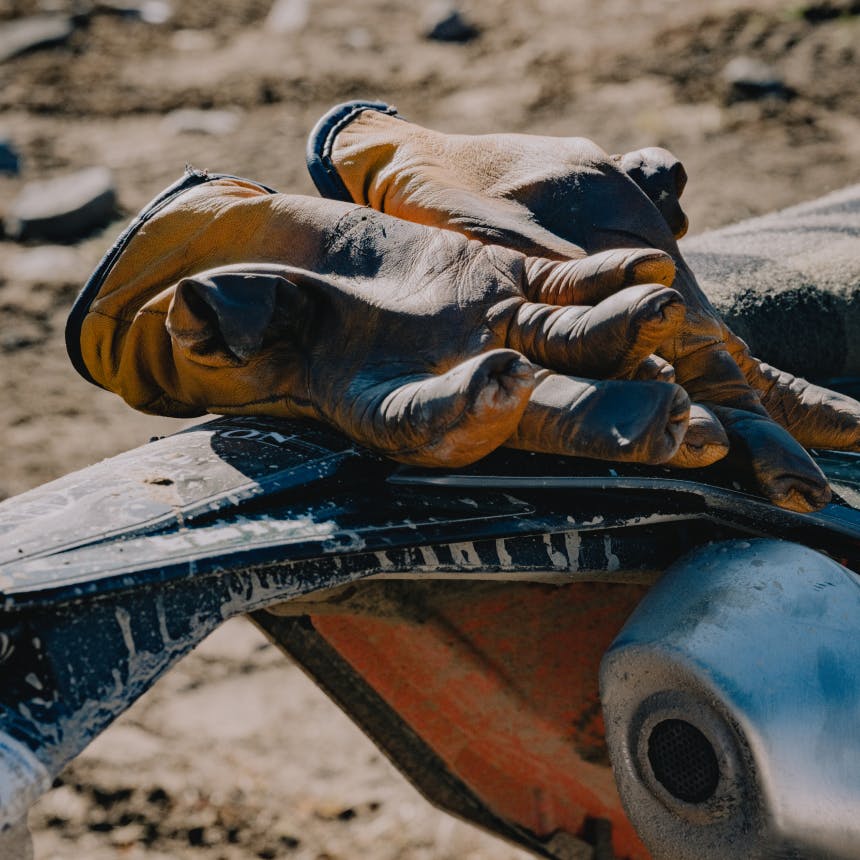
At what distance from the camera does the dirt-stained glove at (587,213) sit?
0.93 meters

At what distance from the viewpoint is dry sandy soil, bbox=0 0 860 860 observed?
1714 millimetres

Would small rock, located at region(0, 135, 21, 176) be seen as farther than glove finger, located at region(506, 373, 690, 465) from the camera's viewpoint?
Yes

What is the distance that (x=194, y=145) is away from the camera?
4.12 metres

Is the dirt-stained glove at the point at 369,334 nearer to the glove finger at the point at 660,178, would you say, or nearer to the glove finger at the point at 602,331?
the glove finger at the point at 602,331

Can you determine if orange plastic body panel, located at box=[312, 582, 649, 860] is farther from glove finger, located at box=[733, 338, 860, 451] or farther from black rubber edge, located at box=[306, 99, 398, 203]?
black rubber edge, located at box=[306, 99, 398, 203]

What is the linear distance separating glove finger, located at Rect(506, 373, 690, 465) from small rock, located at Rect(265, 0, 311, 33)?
467 centimetres

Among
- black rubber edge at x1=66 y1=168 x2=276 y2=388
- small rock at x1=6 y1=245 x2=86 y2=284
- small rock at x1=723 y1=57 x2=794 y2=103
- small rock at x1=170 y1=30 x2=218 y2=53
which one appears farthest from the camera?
small rock at x1=170 y1=30 x2=218 y2=53

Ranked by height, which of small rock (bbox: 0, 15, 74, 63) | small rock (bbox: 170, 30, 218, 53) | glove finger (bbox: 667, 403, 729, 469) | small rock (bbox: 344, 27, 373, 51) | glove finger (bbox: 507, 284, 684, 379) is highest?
glove finger (bbox: 507, 284, 684, 379)

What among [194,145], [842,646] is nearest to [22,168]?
[194,145]

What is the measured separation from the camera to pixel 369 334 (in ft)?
2.97

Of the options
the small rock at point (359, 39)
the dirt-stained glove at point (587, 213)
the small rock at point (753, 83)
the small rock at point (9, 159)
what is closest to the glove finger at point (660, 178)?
the dirt-stained glove at point (587, 213)

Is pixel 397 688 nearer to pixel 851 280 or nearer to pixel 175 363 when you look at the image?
pixel 175 363

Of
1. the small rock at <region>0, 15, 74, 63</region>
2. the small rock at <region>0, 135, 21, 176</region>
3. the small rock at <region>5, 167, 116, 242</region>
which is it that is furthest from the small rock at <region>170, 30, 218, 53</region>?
the small rock at <region>5, 167, 116, 242</region>

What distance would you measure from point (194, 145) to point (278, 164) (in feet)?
1.25
